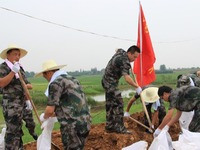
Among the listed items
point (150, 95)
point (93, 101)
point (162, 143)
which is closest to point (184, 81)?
point (150, 95)

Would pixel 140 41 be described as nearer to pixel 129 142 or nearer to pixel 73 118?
pixel 129 142

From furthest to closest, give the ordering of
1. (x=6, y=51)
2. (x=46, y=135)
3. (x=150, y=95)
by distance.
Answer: (x=150, y=95), (x=6, y=51), (x=46, y=135)

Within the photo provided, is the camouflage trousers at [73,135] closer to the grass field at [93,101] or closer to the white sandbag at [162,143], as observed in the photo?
the white sandbag at [162,143]

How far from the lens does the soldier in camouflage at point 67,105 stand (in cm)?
342

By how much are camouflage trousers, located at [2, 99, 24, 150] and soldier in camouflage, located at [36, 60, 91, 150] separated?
3.47ft

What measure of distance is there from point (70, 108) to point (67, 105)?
48mm

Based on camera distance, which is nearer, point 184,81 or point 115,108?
point 184,81

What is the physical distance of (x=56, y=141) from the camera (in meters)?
5.61

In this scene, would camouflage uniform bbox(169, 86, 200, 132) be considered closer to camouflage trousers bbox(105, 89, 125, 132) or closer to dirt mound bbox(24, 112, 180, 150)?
dirt mound bbox(24, 112, 180, 150)

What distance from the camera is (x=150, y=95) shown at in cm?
617

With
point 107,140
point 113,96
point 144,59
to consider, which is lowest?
point 107,140

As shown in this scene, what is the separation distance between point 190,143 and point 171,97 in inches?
24.6

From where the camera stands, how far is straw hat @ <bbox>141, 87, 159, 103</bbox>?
20.1 feet

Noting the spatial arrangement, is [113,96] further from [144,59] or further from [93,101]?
[93,101]
